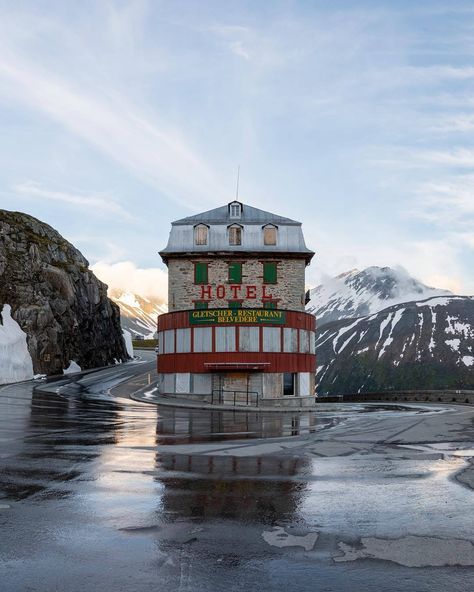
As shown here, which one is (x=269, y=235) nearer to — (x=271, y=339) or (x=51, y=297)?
(x=271, y=339)

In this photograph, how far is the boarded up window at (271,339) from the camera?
3972cm

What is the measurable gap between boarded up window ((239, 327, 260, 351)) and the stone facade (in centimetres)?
907

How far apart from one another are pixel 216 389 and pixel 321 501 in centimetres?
3128

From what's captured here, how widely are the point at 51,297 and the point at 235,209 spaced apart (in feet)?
Answer: 69.1

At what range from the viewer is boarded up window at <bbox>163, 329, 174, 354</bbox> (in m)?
41.4

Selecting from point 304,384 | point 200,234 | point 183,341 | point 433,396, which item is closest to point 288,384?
point 304,384

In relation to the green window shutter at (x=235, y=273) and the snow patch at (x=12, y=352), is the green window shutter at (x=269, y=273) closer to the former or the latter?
the green window shutter at (x=235, y=273)

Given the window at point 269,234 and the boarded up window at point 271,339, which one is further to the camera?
the window at point 269,234

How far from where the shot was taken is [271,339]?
39.9m

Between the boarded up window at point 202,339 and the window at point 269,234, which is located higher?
the window at point 269,234

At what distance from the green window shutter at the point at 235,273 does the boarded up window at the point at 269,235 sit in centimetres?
318

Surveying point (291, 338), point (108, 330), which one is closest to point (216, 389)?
point (291, 338)

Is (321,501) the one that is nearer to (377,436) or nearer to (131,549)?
(131,549)

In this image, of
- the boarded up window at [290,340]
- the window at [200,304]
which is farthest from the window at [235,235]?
the boarded up window at [290,340]
